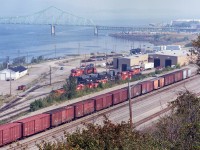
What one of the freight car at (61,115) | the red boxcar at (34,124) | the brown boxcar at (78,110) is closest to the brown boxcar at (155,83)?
the freight car at (61,115)

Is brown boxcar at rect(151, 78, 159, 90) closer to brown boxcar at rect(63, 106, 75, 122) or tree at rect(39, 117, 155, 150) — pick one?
brown boxcar at rect(63, 106, 75, 122)

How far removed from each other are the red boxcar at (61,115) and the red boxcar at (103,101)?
2.11m

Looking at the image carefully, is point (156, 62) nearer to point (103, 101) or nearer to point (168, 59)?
point (168, 59)

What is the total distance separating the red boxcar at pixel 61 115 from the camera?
17.2 metres

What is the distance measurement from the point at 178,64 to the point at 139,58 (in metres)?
4.21

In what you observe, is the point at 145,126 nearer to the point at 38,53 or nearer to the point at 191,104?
the point at 191,104

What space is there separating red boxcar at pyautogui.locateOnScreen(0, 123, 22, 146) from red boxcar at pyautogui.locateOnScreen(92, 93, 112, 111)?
5.62 meters

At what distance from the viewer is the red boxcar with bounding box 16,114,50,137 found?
15.6 metres

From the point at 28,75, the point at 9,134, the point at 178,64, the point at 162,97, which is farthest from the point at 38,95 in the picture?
the point at 178,64

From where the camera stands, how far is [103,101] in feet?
68.1

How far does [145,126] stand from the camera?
17.5 m

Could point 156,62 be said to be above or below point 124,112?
above

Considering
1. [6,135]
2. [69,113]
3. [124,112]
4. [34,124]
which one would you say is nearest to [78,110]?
[69,113]

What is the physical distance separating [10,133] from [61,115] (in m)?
3.24
